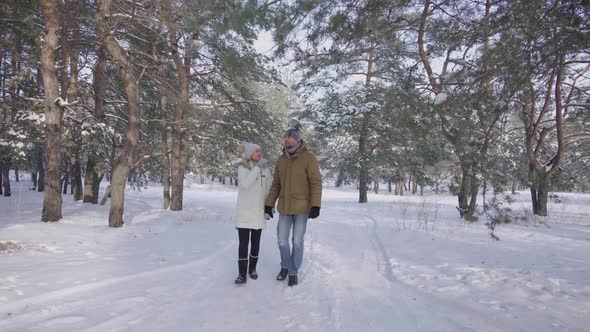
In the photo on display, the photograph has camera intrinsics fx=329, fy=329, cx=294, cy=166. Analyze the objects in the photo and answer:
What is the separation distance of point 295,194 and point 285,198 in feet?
0.48

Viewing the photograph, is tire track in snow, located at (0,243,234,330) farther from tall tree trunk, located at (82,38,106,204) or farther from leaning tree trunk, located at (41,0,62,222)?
tall tree trunk, located at (82,38,106,204)

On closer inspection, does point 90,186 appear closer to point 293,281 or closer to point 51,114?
point 51,114

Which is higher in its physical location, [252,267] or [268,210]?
[268,210]

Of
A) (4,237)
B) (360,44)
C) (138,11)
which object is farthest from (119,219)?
(360,44)

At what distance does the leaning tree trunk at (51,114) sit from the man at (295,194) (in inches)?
249

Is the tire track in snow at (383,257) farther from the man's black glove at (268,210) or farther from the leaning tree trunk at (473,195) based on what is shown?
the leaning tree trunk at (473,195)

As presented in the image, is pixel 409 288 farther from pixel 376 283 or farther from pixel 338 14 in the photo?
pixel 338 14

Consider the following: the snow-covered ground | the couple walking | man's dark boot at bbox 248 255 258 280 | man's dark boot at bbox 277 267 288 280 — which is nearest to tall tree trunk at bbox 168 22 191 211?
the snow-covered ground

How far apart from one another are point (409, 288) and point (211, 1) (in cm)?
416

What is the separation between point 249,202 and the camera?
4.14m

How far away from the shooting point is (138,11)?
727 cm

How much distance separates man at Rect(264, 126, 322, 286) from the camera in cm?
406

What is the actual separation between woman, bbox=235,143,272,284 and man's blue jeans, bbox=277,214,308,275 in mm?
272

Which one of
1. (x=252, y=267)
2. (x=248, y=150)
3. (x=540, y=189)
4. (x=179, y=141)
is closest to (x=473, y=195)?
(x=540, y=189)
